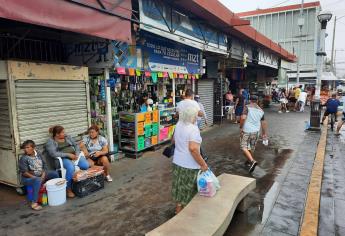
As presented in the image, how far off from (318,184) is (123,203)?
12.0ft

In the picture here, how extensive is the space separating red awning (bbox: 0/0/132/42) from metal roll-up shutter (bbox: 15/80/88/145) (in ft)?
4.82

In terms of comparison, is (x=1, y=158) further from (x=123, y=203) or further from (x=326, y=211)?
(x=326, y=211)

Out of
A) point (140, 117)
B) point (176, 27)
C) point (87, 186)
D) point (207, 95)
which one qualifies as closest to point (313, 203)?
point (87, 186)

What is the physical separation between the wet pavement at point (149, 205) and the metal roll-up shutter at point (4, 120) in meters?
0.96

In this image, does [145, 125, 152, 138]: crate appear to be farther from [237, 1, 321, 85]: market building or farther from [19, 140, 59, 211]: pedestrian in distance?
[237, 1, 321, 85]: market building

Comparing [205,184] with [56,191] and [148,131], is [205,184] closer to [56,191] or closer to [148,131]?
[56,191]

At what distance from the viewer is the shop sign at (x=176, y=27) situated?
617 centimetres

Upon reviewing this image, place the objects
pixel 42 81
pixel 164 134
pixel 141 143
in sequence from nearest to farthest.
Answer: pixel 42 81 < pixel 141 143 < pixel 164 134

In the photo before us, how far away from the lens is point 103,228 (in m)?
3.83

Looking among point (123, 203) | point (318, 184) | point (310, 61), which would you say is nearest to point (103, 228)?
point (123, 203)

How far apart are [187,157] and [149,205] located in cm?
137

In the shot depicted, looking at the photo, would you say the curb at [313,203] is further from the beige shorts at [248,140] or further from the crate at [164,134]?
the crate at [164,134]

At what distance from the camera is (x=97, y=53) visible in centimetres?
636

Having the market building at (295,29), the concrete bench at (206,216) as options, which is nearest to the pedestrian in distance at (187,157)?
the concrete bench at (206,216)
